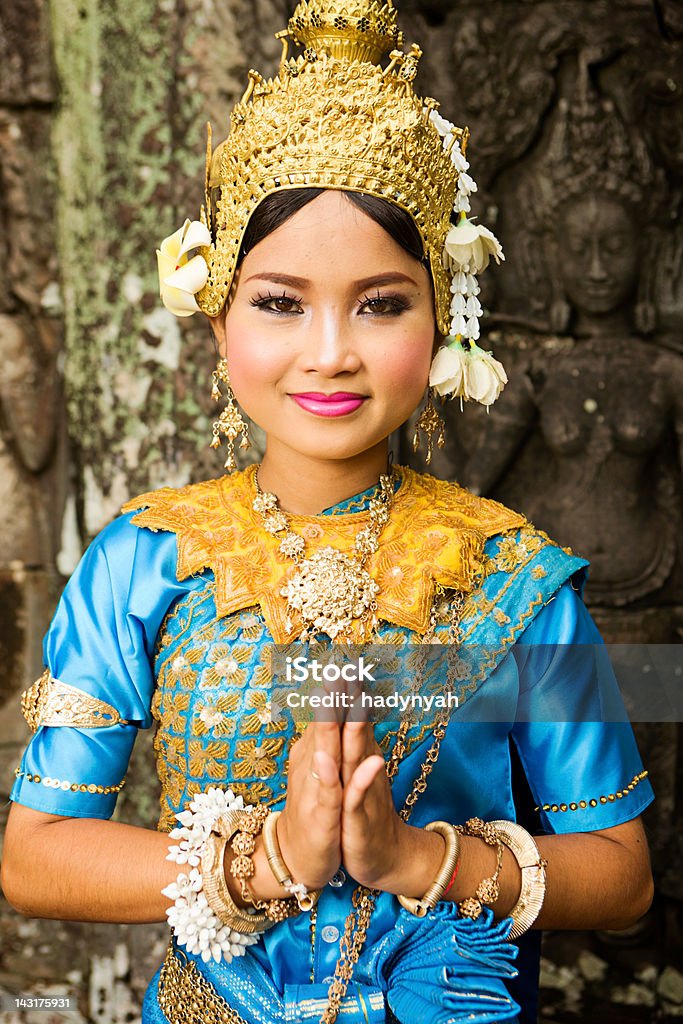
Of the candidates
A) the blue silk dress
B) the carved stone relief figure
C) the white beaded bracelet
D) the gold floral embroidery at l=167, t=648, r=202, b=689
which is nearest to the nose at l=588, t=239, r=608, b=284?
the carved stone relief figure

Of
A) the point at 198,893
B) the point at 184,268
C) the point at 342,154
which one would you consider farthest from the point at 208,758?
the point at 342,154

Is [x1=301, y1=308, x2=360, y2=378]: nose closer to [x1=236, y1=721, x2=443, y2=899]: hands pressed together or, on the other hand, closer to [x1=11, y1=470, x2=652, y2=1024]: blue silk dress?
[x1=11, y1=470, x2=652, y2=1024]: blue silk dress

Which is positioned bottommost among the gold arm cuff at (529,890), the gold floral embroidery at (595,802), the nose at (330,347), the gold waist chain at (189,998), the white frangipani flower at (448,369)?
the gold waist chain at (189,998)

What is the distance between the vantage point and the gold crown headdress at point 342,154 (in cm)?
151

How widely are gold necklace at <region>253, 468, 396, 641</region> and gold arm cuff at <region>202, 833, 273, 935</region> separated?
27cm

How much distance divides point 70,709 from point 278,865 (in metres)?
0.36

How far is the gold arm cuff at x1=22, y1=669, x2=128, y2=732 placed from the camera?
5.17 ft

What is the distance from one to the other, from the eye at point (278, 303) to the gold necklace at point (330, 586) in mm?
288

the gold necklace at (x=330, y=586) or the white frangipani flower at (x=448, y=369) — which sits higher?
the white frangipani flower at (x=448, y=369)

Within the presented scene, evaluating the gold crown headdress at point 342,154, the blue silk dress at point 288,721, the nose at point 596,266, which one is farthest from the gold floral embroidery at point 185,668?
the nose at point 596,266

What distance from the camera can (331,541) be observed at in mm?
1627

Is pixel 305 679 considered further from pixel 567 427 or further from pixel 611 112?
pixel 611 112

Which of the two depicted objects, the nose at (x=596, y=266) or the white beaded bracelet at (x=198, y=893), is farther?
the nose at (x=596, y=266)

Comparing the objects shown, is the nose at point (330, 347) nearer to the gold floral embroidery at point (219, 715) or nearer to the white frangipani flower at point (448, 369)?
the white frangipani flower at point (448, 369)
